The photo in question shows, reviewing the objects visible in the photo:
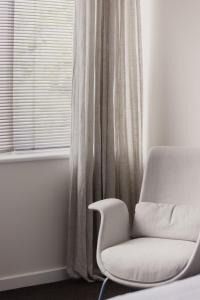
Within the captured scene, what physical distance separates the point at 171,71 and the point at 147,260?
Answer: 1389 mm

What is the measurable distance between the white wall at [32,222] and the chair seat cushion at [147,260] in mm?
839

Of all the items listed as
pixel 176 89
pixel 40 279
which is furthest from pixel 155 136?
pixel 40 279

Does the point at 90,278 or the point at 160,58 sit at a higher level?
the point at 160,58

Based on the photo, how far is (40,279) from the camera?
3838 mm

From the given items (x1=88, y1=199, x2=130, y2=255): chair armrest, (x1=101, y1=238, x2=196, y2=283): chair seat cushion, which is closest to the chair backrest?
(x1=88, y1=199, x2=130, y2=255): chair armrest

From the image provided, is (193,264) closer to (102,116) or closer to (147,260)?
(147,260)

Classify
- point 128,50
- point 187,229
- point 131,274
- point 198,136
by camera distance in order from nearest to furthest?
point 131,274 → point 187,229 → point 198,136 → point 128,50

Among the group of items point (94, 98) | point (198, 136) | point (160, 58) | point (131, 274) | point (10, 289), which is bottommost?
point (10, 289)

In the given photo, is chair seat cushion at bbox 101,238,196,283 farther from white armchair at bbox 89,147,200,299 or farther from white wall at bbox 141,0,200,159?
white wall at bbox 141,0,200,159

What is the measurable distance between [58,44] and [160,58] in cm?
65

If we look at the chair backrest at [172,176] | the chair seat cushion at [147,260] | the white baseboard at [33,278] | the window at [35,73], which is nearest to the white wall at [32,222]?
the white baseboard at [33,278]

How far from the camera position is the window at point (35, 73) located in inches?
147

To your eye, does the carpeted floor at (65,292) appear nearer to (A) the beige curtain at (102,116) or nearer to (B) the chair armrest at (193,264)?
(A) the beige curtain at (102,116)

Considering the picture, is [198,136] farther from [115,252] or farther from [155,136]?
[115,252]
